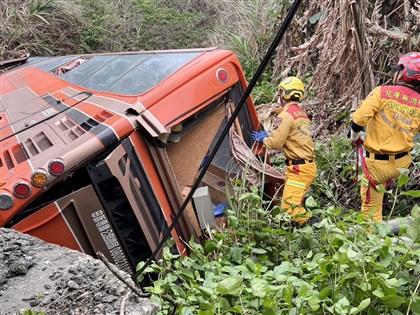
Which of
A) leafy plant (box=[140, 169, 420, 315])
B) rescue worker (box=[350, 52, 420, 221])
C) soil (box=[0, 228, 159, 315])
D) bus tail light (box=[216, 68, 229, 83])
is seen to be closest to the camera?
soil (box=[0, 228, 159, 315])

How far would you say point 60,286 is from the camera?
174cm

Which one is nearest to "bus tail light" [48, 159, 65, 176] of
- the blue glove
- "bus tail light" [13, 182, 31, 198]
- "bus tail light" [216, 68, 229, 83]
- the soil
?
"bus tail light" [13, 182, 31, 198]

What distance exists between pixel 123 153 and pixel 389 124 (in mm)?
2304

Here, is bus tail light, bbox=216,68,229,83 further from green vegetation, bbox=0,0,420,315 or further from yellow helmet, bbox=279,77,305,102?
yellow helmet, bbox=279,77,305,102

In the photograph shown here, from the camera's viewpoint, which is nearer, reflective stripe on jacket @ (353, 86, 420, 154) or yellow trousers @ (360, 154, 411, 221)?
reflective stripe on jacket @ (353, 86, 420, 154)

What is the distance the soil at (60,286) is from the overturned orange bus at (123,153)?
2.51 ft

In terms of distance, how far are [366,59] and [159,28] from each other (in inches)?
382

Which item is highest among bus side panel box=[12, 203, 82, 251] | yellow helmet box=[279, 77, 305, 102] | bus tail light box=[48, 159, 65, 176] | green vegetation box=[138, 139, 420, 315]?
bus tail light box=[48, 159, 65, 176]

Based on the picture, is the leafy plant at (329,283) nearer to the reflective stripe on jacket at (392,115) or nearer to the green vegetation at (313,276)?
the green vegetation at (313,276)

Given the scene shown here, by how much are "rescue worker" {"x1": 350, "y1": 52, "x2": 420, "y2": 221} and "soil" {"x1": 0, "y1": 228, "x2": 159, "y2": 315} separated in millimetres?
2616

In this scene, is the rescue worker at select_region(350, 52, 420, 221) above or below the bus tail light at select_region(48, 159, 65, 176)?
below

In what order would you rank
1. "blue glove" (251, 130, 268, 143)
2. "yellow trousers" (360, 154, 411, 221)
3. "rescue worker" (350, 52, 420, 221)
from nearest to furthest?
"blue glove" (251, 130, 268, 143), "rescue worker" (350, 52, 420, 221), "yellow trousers" (360, 154, 411, 221)

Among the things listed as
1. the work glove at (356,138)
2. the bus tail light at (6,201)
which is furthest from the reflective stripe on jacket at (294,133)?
the bus tail light at (6,201)

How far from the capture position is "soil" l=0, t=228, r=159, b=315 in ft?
5.46
